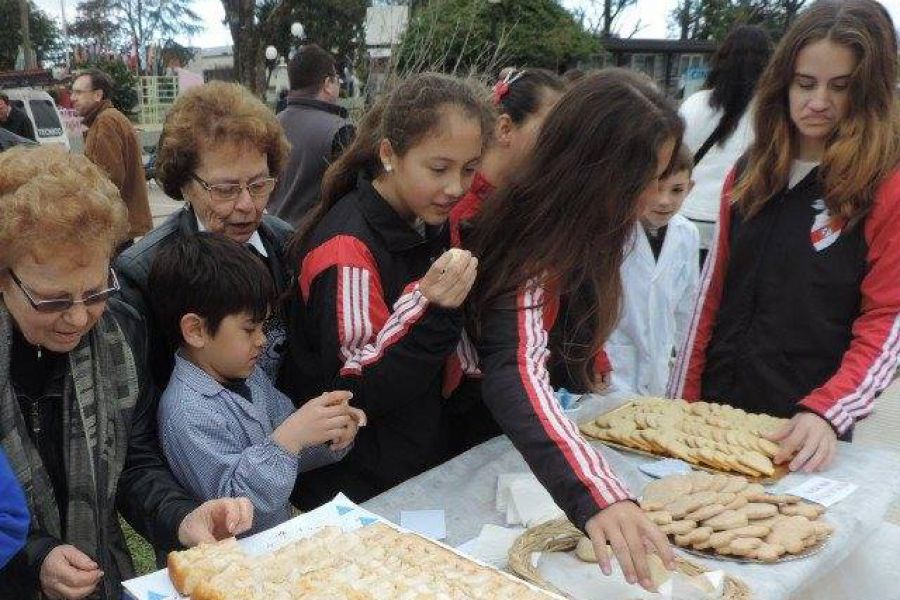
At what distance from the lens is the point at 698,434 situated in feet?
6.57

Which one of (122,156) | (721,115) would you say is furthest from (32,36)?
(721,115)

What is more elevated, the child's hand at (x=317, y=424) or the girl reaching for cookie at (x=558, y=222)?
the girl reaching for cookie at (x=558, y=222)

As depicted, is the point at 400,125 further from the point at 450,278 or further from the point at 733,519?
the point at 733,519

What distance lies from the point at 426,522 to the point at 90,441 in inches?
26.2

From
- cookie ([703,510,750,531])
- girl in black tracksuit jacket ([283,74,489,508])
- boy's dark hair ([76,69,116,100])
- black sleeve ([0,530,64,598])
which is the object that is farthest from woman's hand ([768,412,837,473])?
boy's dark hair ([76,69,116,100])

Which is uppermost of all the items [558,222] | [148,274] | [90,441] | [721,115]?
[721,115]

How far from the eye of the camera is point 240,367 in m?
1.74

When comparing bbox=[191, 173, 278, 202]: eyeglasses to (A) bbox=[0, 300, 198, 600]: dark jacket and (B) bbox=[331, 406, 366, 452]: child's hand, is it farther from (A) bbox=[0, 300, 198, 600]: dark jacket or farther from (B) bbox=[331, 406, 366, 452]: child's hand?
(B) bbox=[331, 406, 366, 452]: child's hand

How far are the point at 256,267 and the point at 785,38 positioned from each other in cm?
156

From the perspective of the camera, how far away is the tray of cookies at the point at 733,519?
1.52m

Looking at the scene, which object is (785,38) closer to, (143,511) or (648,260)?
(648,260)

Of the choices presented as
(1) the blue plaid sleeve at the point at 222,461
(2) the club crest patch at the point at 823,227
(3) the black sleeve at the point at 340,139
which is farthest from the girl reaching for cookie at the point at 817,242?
(3) the black sleeve at the point at 340,139

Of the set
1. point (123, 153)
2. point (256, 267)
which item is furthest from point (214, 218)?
point (123, 153)

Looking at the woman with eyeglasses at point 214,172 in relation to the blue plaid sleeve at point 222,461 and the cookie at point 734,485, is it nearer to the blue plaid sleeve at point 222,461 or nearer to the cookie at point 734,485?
the blue plaid sleeve at point 222,461
